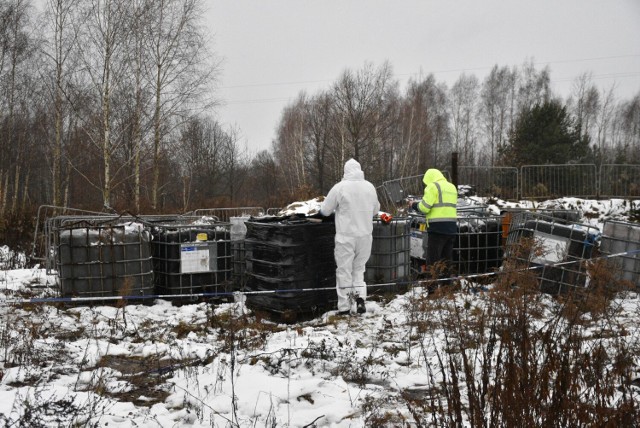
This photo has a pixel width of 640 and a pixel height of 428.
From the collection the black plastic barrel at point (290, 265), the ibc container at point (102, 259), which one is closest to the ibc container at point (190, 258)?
the ibc container at point (102, 259)

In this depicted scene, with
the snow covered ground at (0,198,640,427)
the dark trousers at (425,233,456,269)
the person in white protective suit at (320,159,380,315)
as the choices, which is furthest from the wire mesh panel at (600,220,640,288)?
the person in white protective suit at (320,159,380,315)

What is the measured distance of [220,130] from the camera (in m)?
42.6

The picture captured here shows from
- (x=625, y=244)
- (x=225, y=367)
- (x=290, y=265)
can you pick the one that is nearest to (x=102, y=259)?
(x=290, y=265)

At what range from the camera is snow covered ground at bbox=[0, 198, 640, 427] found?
3537mm

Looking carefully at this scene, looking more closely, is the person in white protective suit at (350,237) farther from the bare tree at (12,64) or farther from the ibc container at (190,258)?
the bare tree at (12,64)

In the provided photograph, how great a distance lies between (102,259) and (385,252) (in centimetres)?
413

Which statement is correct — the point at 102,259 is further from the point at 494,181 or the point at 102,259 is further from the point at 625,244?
the point at 494,181

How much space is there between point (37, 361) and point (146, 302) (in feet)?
9.73

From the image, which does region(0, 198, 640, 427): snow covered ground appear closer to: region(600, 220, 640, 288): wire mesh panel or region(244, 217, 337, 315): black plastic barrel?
region(244, 217, 337, 315): black plastic barrel

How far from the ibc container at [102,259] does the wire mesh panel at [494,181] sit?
691 inches

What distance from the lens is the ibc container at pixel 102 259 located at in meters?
7.18

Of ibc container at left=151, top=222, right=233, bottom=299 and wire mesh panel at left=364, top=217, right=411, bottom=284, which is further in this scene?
wire mesh panel at left=364, top=217, right=411, bottom=284

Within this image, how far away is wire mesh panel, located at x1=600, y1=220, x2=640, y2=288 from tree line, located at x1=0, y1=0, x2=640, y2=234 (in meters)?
14.5

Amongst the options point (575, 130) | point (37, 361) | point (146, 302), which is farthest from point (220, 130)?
point (37, 361)
